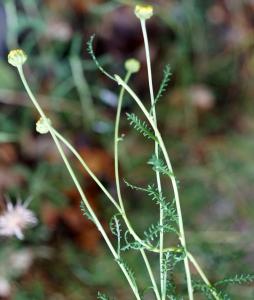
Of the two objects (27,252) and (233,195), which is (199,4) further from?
(27,252)

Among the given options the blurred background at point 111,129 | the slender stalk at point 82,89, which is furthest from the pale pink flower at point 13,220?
the slender stalk at point 82,89

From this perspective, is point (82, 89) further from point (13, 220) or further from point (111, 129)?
point (13, 220)

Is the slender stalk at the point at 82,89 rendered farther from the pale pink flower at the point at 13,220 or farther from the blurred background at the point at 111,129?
the pale pink flower at the point at 13,220

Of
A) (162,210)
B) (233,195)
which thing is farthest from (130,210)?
(162,210)

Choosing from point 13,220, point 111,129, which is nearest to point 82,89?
point 111,129

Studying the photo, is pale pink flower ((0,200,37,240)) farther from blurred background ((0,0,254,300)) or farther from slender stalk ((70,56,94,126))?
slender stalk ((70,56,94,126))

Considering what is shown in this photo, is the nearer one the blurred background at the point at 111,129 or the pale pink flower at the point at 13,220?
the pale pink flower at the point at 13,220

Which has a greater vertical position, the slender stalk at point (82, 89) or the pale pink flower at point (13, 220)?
the slender stalk at point (82, 89)

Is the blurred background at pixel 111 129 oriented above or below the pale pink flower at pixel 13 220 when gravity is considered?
above
